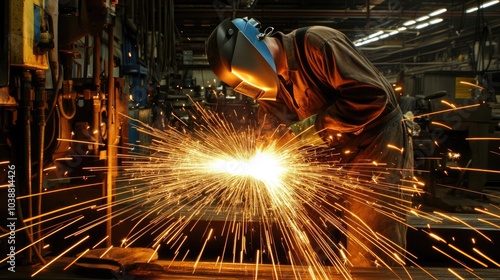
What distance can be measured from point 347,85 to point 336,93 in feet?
0.89

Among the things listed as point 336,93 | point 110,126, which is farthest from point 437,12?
point 110,126

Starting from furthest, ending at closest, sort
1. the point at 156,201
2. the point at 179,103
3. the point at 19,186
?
the point at 179,103
the point at 156,201
the point at 19,186

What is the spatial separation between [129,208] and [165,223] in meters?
0.30

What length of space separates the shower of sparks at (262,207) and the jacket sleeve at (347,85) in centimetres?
32

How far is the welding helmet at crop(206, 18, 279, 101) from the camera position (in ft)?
7.48

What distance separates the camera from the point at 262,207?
9.78 ft

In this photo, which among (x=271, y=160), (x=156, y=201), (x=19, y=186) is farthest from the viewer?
(x=156, y=201)

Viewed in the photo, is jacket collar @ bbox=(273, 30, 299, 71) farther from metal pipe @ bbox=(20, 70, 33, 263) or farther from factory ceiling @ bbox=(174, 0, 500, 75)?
factory ceiling @ bbox=(174, 0, 500, 75)

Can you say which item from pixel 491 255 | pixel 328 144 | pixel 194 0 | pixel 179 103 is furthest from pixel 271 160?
pixel 194 0

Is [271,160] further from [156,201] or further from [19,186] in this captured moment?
[19,186]

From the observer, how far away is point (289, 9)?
7398 mm

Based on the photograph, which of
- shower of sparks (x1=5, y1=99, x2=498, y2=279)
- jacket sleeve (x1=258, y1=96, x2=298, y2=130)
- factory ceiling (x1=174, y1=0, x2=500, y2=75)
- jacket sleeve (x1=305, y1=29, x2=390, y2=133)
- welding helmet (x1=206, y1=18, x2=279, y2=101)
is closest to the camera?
jacket sleeve (x1=305, y1=29, x2=390, y2=133)

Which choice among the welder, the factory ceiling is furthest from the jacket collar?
the factory ceiling

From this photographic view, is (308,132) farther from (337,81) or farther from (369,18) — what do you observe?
(369,18)
